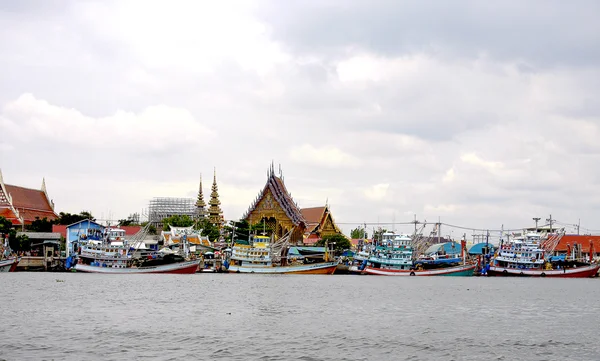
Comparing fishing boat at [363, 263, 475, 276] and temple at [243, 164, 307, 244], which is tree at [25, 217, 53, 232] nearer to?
temple at [243, 164, 307, 244]

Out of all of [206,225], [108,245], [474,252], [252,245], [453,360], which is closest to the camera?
[453,360]

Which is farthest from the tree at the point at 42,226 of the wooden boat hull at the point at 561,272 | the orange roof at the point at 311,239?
the wooden boat hull at the point at 561,272

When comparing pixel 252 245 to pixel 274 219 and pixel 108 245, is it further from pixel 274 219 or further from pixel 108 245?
pixel 274 219

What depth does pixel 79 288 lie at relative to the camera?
2547 inches

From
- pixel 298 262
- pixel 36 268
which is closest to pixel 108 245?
pixel 36 268

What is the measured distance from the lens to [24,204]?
161000 millimetres

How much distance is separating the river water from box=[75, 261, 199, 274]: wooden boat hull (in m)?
34.7

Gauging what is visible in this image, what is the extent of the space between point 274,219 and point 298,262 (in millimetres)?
52890

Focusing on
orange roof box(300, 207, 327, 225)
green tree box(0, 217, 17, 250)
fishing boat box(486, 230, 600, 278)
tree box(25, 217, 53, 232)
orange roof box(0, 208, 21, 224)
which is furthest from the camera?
orange roof box(300, 207, 327, 225)

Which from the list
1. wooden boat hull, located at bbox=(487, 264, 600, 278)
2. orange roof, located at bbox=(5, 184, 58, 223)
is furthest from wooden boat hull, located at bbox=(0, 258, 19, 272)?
wooden boat hull, located at bbox=(487, 264, 600, 278)

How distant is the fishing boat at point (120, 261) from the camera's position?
9756 centimetres

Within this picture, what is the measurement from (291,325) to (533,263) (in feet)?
230

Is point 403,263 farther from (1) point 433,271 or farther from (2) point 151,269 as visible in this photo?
(2) point 151,269

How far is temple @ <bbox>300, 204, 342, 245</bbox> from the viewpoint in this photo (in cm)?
16518
